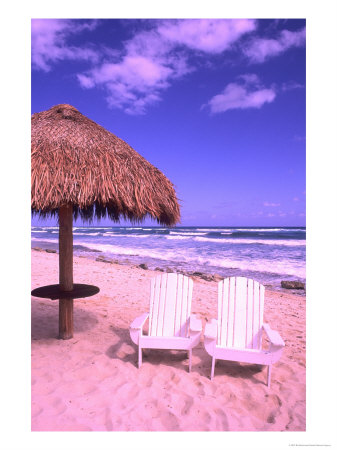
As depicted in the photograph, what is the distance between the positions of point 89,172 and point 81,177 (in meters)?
0.10

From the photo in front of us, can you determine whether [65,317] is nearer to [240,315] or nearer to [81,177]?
[81,177]

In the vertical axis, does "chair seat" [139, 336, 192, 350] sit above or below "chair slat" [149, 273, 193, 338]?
below

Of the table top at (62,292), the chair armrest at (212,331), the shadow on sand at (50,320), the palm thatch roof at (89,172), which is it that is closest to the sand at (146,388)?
the shadow on sand at (50,320)

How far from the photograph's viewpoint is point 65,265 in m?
3.20

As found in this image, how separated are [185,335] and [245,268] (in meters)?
8.14

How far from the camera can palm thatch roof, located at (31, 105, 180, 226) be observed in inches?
102

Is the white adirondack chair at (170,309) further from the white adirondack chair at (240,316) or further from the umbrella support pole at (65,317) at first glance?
the umbrella support pole at (65,317)

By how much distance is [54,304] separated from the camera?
4828 mm

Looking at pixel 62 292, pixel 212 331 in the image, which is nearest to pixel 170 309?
pixel 212 331

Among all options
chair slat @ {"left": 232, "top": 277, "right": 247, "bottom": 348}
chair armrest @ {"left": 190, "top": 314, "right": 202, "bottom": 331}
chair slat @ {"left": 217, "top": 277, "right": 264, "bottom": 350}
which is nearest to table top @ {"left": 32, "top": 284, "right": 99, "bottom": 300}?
chair armrest @ {"left": 190, "top": 314, "right": 202, "bottom": 331}

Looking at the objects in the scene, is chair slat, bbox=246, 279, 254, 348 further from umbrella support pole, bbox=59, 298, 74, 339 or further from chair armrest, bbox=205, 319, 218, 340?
umbrella support pole, bbox=59, 298, 74, 339

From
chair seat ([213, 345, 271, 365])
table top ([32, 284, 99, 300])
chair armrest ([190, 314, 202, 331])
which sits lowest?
chair seat ([213, 345, 271, 365])
